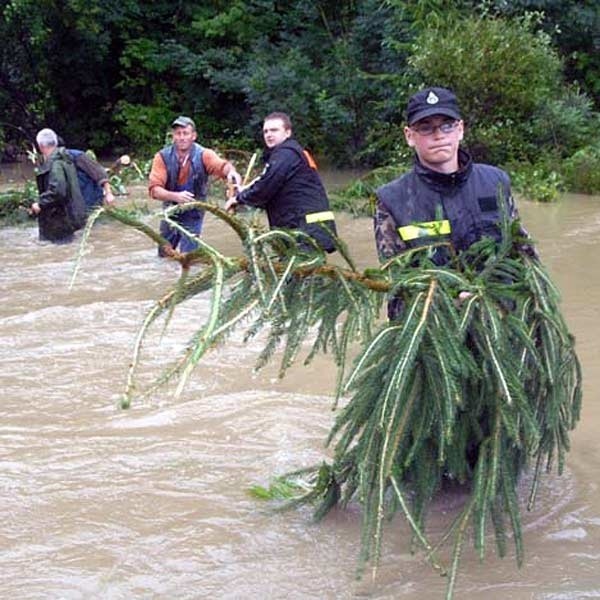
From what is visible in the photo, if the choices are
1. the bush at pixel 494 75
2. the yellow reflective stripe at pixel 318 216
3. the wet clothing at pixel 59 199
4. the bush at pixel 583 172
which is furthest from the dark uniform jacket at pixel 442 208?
the bush at pixel 494 75

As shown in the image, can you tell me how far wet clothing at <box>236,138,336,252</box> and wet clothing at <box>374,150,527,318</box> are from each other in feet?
12.5

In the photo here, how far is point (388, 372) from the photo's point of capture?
13.6 feet

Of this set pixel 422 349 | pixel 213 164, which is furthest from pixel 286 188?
→ pixel 422 349

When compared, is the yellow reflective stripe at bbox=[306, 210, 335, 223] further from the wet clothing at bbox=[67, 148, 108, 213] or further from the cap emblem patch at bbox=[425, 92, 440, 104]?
the wet clothing at bbox=[67, 148, 108, 213]

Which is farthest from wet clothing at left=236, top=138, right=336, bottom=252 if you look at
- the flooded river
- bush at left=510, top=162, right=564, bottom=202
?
bush at left=510, top=162, right=564, bottom=202

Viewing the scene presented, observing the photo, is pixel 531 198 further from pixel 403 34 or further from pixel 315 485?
pixel 315 485

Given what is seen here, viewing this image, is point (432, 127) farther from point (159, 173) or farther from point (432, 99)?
point (159, 173)

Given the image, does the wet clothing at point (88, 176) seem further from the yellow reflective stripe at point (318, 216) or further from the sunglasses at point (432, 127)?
the sunglasses at point (432, 127)

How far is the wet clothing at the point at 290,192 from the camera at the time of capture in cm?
877

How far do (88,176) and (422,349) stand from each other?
9.17 meters

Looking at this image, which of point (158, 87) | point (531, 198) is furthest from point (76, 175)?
point (158, 87)

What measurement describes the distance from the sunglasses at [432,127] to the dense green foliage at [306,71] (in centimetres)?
1276

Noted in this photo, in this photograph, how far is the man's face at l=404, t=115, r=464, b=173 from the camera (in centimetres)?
475

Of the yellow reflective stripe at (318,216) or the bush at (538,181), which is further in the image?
the bush at (538,181)
